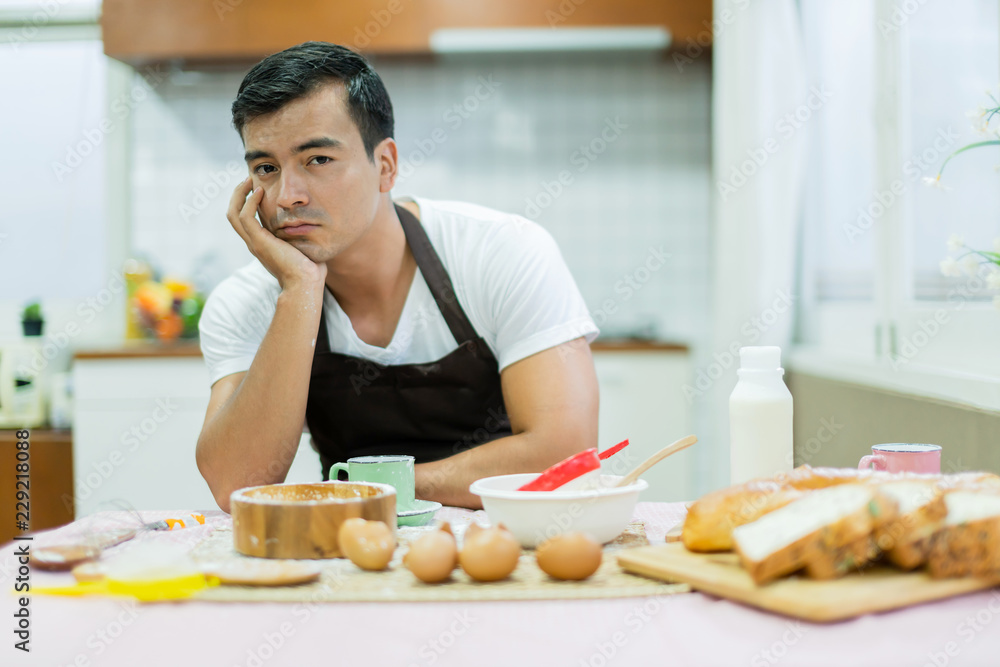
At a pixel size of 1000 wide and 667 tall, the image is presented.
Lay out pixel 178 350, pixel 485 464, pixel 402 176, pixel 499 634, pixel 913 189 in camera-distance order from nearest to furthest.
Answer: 1. pixel 499 634
2. pixel 485 464
3. pixel 913 189
4. pixel 178 350
5. pixel 402 176

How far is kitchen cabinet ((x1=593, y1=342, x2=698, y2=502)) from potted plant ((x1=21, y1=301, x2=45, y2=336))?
1941 millimetres

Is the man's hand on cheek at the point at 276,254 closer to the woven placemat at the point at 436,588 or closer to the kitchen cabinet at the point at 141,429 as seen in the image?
the woven placemat at the point at 436,588

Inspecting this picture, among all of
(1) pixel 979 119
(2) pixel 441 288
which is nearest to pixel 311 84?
(2) pixel 441 288

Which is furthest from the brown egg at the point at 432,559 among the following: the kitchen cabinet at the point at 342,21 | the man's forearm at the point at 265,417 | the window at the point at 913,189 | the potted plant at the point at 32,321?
the potted plant at the point at 32,321

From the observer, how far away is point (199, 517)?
113 cm

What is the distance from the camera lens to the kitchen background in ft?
9.75

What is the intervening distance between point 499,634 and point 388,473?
1.43ft

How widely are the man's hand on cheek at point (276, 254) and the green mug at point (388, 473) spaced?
0.43 metres

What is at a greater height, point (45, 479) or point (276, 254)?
point (276, 254)

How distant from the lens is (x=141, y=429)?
2.96 meters

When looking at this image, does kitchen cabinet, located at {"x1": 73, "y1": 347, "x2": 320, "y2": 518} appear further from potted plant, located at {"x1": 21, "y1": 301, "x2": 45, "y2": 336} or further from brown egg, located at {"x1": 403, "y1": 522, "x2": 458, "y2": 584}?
brown egg, located at {"x1": 403, "y1": 522, "x2": 458, "y2": 584}

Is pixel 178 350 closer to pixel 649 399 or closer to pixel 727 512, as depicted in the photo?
pixel 649 399

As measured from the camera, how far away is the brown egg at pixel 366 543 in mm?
808

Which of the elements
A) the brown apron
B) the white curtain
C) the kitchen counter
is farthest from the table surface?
the kitchen counter
